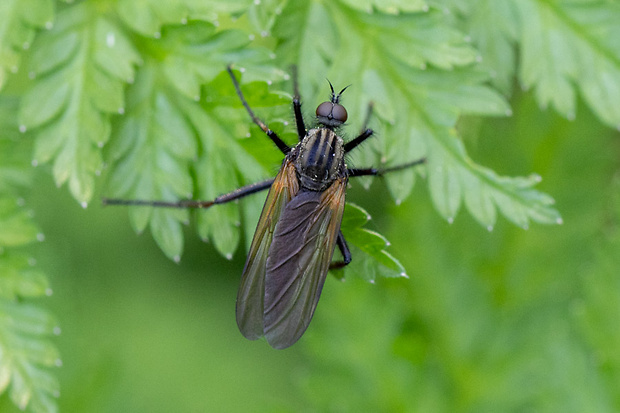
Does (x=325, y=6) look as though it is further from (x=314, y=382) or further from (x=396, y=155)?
(x=314, y=382)

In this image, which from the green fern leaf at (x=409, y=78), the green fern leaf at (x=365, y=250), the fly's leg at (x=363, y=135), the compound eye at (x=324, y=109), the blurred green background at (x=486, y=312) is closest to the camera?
the green fern leaf at (x=365, y=250)

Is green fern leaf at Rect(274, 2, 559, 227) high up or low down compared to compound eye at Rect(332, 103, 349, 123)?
up

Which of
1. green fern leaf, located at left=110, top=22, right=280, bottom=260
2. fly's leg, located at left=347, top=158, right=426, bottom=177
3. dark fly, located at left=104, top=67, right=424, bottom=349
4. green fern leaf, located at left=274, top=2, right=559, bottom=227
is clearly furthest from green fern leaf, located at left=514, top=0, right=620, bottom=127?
green fern leaf, located at left=110, top=22, right=280, bottom=260

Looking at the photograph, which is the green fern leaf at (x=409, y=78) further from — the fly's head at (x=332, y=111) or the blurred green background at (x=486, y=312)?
the blurred green background at (x=486, y=312)

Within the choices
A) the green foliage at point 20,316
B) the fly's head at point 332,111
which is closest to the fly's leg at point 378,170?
the fly's head at point 332,111

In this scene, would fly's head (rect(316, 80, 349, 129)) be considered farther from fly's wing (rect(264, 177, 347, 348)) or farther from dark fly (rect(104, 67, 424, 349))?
fly's wing (rect(264, 177, 347, 348))
